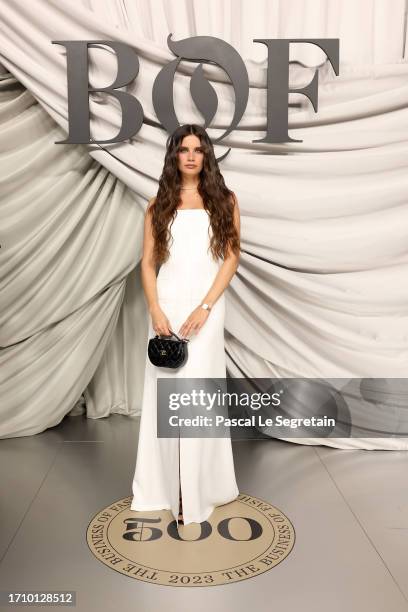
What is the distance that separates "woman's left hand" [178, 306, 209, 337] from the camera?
7.52 feet

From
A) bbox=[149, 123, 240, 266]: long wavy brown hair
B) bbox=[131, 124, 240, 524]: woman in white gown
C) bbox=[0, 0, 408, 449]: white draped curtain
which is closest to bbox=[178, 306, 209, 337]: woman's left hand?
bbox=[131, 124, 240, 524]: woman in white gown

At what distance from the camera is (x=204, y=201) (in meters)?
2.38

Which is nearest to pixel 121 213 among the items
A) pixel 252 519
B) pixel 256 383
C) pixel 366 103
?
pixel 256 383

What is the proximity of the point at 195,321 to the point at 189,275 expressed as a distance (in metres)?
0.21

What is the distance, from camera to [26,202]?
10.4 ft

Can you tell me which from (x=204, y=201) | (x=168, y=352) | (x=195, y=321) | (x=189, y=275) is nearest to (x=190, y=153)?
(x=204, y=201)

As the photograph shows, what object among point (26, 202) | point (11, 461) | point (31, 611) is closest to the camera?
point (31, 611)

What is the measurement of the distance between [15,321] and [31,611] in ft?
5.75

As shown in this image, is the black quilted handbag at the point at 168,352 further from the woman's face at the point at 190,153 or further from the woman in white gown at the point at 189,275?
the woman's face at the point at 190,153

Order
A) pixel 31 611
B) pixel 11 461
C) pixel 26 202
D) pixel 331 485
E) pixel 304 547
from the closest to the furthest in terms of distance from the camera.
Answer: pixel 31 611 → pixel 304 547 → pixel 331 485 → pixel 11 461 → pixel 26 202

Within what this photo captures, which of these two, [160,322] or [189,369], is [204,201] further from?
[189,369]

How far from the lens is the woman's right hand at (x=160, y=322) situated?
2326 millimetres

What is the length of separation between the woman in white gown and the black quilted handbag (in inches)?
2.0

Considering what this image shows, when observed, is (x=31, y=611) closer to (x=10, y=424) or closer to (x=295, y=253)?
(x=10, y=424)
